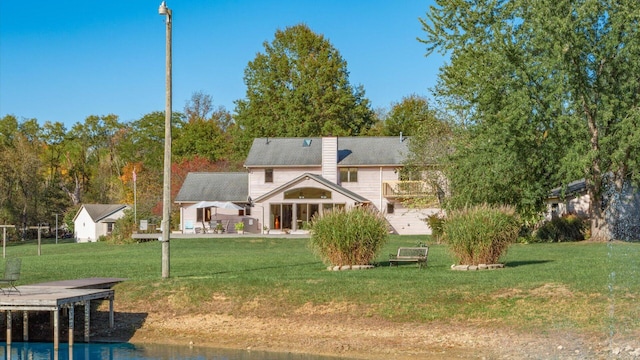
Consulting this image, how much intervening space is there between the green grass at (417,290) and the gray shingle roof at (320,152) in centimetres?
3009

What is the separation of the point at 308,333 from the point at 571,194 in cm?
3068

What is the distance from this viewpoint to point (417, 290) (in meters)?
21.6

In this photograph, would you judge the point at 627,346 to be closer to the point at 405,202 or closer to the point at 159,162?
the point at 405,202

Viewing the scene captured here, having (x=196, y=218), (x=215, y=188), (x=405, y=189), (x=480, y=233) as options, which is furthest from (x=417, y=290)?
(x=215, y=188)

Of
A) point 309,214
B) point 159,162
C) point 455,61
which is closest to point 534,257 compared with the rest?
point 455,61

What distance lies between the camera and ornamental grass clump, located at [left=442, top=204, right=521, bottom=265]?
2525cm

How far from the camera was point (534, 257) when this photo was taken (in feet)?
102

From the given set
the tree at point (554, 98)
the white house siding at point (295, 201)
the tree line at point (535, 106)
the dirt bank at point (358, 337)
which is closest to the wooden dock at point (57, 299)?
the dirt bank at point (358, 337)

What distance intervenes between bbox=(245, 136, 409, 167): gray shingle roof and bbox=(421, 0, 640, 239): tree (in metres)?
17.7

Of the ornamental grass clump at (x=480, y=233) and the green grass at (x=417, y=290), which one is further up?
the ornamental grass clump at (x=480, y=233)

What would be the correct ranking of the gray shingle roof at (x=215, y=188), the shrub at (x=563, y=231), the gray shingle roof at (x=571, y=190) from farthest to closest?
the gray shingle roof at (x=215, y=188)
the gray shingle roof at (x=571, y=190)
the shrub at (x=563, y=231)

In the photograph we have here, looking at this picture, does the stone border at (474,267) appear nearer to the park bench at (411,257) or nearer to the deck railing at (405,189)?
the park bench at (411,257)

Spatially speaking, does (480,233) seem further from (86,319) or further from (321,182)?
(321,182)

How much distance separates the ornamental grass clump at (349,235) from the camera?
26.2 meters
